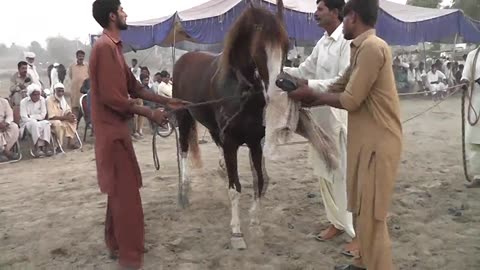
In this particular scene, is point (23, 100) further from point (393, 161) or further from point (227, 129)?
point (393, 161)

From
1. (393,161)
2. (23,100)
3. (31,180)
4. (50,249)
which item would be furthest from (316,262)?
(23,100)

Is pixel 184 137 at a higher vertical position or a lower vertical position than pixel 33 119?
higher

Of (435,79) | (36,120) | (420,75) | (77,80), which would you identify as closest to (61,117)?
(36,120)

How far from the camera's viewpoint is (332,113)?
3859mm

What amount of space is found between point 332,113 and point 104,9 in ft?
6.14

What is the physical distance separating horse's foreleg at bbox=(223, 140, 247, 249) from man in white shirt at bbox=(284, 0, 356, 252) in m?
0.67

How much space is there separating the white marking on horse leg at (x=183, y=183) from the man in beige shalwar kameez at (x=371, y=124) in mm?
2615

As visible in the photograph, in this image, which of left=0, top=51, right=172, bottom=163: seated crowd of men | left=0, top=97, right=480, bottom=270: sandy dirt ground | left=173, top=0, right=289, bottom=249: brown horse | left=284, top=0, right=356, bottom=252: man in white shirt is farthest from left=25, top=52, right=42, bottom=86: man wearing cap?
left=284, top=0, right=356, bottom=252: man in white shirt

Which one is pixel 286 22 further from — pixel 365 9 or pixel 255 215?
pixel 365 9

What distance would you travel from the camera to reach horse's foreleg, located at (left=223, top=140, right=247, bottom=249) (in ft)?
13.3

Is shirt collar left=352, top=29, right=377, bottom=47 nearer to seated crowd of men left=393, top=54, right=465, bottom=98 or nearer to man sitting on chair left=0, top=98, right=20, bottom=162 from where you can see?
man sitting on chair left=0, top=98, right=20, bottom=162

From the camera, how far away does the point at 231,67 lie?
397cm

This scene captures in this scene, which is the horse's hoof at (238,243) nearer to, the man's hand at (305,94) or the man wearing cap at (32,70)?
the man's hand at (305,94)

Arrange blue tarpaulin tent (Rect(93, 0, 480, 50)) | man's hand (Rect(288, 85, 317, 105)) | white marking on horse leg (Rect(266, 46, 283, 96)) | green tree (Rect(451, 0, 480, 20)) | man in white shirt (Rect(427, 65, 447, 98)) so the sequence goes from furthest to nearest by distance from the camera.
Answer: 1. green tree (Rect(451, 0, 480, 20))
2. man in white shirt (Rect(427, 65, 447, 98))
3. blue tarpaulin tent (Rect(93, 0, 480, 50))
4. white marking on horse leg (Rect(266, 46, 283, 96))
5. man's hand (Rect(288, 85, 317, 105))
